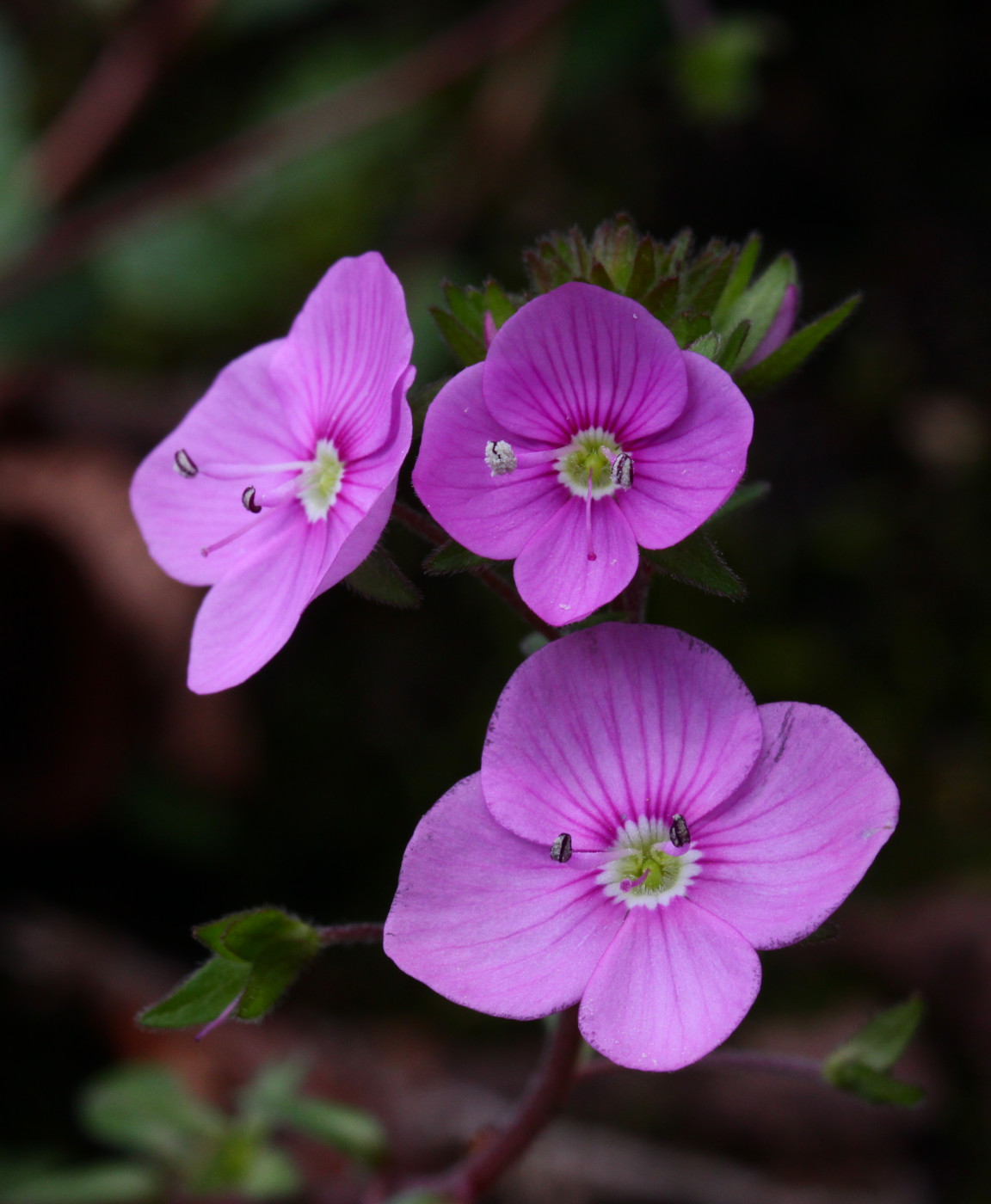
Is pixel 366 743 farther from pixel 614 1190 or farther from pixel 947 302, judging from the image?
pixel 947 302

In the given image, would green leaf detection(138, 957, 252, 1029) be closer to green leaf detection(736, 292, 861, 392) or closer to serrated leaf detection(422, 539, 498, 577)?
serrated leaf detection(422, 539, 498, 577)

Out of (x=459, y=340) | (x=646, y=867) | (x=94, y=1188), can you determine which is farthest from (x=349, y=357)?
(x=94, y=1188)

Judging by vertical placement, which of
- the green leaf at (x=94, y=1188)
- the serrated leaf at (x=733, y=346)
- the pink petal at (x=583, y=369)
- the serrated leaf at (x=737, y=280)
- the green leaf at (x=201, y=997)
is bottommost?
the green leaf at (x=94, y=1188)

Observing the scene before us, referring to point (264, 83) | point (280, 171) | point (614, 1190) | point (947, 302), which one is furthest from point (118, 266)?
point (614, 1190)

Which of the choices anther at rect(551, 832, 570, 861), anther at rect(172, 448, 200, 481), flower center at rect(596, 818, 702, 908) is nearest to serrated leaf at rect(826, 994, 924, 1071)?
flower center at rect(596, 818, 702, 908)

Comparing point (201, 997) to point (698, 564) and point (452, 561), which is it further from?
point (698, 564)

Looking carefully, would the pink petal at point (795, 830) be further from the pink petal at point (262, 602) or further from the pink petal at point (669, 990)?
the pink petal at point (262, 602)

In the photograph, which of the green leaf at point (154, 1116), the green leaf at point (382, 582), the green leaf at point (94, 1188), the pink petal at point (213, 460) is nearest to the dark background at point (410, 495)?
the green leaf at point (94, 1188)

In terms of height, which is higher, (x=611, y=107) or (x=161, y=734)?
(x=611, y=107)
